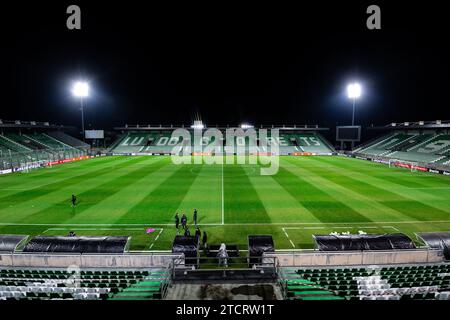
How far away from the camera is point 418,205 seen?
23.6 metres

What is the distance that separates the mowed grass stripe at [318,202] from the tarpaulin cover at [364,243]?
23.2 ft

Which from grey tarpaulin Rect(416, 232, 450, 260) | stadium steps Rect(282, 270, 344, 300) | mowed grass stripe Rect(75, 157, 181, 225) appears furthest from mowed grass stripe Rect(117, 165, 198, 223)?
grey tarpaulin Rect(416, 232, 450, 260)

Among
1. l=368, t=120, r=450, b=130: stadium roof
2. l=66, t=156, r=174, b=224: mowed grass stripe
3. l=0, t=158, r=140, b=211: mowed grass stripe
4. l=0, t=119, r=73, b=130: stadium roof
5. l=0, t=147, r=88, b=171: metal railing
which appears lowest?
l=66, t=156, r=174, b=224: mowed grass stripe

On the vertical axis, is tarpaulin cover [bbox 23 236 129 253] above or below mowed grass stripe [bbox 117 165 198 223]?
above

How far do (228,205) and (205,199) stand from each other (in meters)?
2.74

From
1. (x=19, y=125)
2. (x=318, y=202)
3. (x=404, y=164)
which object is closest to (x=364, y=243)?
(x=318, y=202)

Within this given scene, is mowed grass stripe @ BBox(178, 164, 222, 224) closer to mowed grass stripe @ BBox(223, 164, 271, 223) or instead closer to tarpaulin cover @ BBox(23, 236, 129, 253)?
mowed grass stripe @ BBox(223, 164, 271, 223)

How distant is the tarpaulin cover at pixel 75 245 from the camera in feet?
40.5

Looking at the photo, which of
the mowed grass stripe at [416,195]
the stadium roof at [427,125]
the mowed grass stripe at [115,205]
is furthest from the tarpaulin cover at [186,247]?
the stadium roof at [427,125]

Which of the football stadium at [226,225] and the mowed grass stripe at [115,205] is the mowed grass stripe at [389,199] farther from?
the mowed grass stripe at [115,205]

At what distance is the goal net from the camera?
43634 mm

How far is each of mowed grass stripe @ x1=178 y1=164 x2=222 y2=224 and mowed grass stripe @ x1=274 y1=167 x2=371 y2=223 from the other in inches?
268

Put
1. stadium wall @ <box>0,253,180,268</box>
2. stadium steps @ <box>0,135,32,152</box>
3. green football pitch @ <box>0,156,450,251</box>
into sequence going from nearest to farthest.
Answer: stadium wall @ <box>0,253,180,268</box>
green football pitch @ <box>0,156,450,251</box>
stadium steps @ <box>0,135,32,152</box>

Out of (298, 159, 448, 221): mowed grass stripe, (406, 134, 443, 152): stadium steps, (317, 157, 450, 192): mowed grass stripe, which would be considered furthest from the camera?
(406, 134, 443, 152): stadium steps
